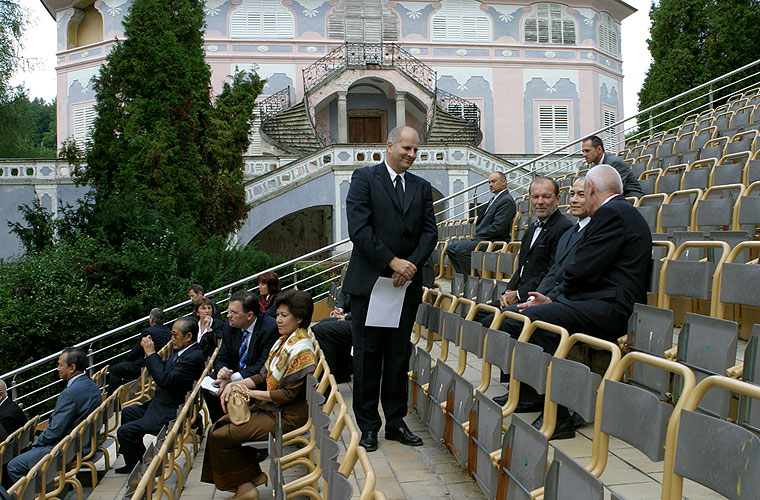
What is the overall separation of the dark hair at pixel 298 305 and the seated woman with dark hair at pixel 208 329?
7.87 feet

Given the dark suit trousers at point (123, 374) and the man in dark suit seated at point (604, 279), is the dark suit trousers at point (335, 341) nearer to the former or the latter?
the man in dark suit seated at point (604, 279)

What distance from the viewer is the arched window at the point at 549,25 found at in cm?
2377

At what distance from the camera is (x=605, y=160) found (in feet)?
21.2

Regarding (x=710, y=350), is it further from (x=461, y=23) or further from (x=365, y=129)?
(x=461, y=23)

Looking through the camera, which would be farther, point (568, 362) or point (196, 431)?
point (196, 431)

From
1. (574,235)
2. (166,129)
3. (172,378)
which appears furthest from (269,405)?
(166,129)

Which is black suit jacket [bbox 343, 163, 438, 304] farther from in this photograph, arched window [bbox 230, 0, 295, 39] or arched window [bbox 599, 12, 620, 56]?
arched window [bbox 599, 12, 620, 56]

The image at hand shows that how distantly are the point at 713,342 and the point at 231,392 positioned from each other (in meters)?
2.48

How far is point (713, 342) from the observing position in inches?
113

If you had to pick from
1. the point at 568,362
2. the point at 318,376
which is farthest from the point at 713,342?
the point at 318,376

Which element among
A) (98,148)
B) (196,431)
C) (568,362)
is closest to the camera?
(568,362)

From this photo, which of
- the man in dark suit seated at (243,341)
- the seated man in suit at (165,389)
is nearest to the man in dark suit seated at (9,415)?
the seated man in suit at (165,389)

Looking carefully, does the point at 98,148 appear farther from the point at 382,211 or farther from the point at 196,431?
the point at 382,211

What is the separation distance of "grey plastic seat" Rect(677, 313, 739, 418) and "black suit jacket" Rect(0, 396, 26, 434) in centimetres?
517
